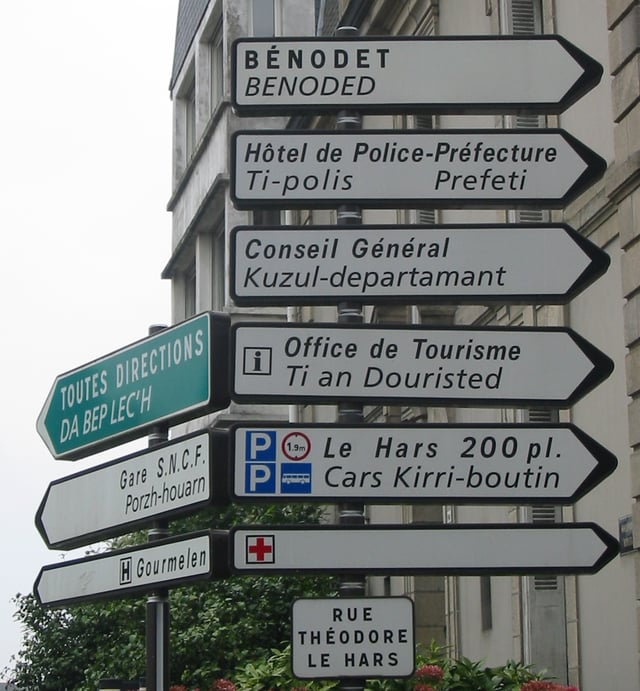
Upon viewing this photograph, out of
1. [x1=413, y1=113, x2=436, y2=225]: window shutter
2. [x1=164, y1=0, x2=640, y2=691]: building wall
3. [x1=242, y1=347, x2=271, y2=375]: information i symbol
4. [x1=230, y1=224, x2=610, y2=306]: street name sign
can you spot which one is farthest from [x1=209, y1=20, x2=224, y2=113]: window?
[x1=242, y1=347, x2=271, y2=375]: information i symbol

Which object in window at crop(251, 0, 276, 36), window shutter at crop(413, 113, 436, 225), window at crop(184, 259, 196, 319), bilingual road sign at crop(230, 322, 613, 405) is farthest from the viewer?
window at crop(184, 259, 196, 319)

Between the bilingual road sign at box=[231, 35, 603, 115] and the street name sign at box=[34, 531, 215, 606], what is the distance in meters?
2.15

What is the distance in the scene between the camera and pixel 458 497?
6598 millimetres

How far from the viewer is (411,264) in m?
6.91

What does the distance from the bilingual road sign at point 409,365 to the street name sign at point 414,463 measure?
16 centimetres

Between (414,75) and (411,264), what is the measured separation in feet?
3.12

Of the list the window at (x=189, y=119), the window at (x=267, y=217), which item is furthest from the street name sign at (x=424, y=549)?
the window at (x=189, y=119)

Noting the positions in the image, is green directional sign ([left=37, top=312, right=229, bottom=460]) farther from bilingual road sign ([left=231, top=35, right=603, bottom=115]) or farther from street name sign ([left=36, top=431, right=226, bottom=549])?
bilingual road sign ([left=231, top=35, right=603, bottom=115])

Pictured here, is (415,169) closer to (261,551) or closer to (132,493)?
(261,551)

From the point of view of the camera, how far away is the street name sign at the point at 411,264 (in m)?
6.88

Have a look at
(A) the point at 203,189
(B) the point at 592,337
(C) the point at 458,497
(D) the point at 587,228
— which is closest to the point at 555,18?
(D) the point at 587,228

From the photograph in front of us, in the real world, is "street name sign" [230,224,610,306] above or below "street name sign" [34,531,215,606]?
above

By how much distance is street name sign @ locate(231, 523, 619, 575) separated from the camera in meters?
6.44

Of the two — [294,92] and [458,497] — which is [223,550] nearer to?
[458,497]
